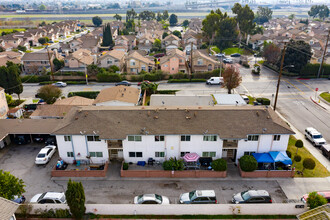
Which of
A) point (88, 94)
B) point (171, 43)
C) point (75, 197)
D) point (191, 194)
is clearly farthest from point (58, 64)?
point (191, 194)

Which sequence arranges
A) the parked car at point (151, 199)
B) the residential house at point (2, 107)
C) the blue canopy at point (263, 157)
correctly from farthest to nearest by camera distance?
1. the residential house at point (2, 107)
2. the blue canopy at point (263, 157)
3. the parked car at point (151, 199)

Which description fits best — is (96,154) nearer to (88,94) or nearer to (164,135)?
(164,135)

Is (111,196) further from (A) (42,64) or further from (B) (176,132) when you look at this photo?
(A) (42,64)

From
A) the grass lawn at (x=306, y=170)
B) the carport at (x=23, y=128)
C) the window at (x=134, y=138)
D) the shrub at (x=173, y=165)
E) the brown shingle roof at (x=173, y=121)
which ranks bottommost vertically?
the grass lawn at (x=306, y=170)

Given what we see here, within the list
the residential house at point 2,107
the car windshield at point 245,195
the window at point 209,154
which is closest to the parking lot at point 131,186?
the car windshield at point 245,195

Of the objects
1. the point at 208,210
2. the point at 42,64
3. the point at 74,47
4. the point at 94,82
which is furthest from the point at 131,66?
the point at 208,210

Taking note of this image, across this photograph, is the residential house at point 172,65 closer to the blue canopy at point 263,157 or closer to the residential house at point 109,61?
the residential house at point 109,61
